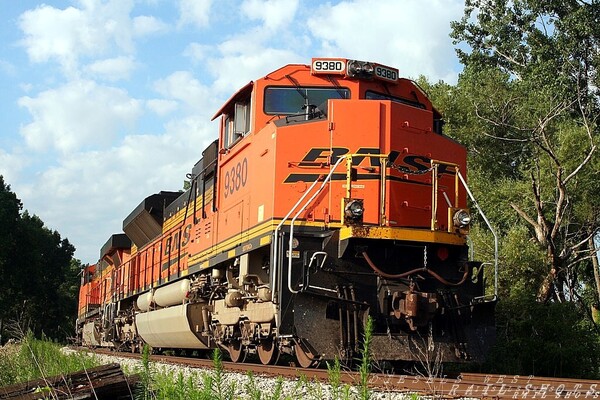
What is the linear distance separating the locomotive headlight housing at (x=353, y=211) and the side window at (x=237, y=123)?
2606mm

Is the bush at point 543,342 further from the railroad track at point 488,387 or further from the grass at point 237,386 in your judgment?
the grass at point 237,386

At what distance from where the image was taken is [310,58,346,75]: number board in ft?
34.6

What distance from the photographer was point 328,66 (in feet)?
34.7

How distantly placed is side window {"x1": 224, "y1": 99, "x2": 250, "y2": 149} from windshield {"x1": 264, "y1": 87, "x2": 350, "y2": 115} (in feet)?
2.19

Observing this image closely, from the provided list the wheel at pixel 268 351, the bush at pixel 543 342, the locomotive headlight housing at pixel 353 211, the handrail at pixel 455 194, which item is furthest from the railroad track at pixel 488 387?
the bush at pixel 543 342

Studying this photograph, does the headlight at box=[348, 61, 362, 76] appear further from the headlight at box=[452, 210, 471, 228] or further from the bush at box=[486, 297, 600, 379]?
the bush at box=[486, 297, 600, 379]

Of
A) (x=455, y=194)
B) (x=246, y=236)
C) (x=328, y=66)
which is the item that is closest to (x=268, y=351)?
(x=246, y=236)

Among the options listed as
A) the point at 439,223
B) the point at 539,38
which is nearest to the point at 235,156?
the point at 439,223

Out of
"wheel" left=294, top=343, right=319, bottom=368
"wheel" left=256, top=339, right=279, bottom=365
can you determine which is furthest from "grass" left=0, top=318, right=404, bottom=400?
"wheel" left=256, top=339, right=279, bottom=365

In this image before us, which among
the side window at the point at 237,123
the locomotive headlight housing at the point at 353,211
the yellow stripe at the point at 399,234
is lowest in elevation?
the yellow stripe at the point at 399,234

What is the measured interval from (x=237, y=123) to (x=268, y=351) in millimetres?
3451

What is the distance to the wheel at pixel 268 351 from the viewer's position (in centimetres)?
1036

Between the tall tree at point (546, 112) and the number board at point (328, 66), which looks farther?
the tall tree at point (546, 112)

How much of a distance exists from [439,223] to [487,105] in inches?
545
